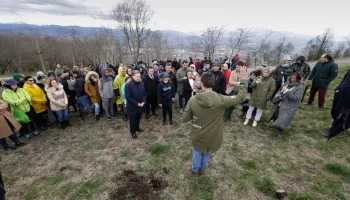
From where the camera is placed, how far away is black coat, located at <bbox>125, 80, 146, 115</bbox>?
4689 mm

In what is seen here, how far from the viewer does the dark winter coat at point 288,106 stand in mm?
4359

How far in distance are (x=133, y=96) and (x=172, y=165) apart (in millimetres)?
2218

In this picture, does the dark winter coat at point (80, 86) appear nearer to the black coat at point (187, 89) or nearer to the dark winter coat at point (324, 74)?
the black coat at point (187, 89)

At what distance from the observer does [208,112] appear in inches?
105

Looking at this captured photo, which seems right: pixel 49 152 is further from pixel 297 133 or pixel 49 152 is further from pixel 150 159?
pixel 297 133

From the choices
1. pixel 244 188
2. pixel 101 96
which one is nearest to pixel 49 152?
pixel 101 96

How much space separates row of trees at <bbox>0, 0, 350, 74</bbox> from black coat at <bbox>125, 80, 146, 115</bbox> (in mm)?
20133

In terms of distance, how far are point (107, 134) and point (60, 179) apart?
2.01 m

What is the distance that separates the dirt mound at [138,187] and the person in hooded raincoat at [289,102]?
379cm

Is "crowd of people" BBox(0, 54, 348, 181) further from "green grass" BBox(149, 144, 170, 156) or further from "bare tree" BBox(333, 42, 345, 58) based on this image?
"bare tree" BBox(333, 42, 345, 58)

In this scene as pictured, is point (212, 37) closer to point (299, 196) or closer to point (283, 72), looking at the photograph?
point (283, 72)

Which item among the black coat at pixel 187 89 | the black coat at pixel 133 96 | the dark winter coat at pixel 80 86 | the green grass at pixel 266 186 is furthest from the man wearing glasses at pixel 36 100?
the green grass at pixel 266 186

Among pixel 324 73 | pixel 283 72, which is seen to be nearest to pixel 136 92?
pixel 283 72

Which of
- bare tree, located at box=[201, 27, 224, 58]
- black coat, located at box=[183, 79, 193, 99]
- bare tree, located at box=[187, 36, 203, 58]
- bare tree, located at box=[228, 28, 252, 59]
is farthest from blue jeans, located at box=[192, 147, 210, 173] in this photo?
bare tree, located at box=[187, 36, 203, 58]
